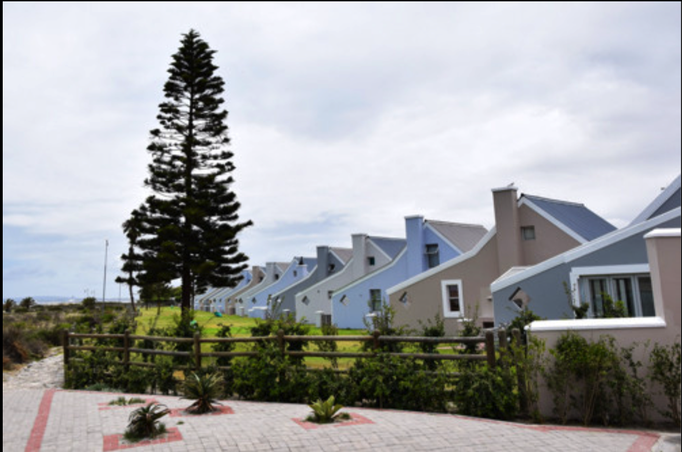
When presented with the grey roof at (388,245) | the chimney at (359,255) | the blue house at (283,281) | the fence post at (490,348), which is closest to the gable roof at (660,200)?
the fence post at (490,348)

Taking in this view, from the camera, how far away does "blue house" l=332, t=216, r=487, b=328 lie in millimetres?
26562

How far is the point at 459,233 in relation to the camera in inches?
1111

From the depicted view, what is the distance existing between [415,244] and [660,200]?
14.4 m

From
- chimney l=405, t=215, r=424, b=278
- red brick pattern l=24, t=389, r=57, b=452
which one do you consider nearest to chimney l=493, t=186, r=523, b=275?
chimney l=405, t=215, r=424, b=278

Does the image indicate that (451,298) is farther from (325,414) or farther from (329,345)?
(325,414)

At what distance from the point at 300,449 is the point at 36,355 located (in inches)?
718

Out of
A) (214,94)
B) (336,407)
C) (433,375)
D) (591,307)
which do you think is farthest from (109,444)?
(214,94)

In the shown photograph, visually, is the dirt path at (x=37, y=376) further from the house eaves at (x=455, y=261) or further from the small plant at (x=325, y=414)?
the house eaves at (x=455, y=261)

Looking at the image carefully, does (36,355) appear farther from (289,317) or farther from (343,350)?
(343,350)

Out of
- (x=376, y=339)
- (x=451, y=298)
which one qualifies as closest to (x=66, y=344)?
(x=376, y=339)

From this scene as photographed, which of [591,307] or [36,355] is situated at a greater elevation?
[591,307]

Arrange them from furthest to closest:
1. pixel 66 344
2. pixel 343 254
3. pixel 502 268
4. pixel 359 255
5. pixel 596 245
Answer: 1. pixel 343 254
2. pixel 359 255
3. pixel 502 268
4. pixel 66 344
5. pixel 596 245

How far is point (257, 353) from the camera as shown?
9.42 metres

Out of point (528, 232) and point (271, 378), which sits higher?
point (528, 232)
